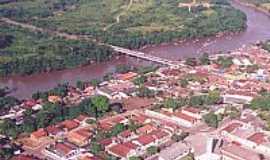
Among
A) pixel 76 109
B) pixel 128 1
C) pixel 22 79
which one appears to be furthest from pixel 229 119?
pixel 128 1

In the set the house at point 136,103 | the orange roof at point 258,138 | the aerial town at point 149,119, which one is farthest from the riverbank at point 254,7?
the orange roof at point 258,138

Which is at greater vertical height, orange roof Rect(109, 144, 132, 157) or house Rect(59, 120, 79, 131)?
house Rect(59, 120, 79, 131)

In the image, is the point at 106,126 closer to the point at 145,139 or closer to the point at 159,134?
the point at 145,139

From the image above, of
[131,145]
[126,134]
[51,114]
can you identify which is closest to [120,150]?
[131,145]

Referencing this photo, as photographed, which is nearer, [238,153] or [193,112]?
[238,153]

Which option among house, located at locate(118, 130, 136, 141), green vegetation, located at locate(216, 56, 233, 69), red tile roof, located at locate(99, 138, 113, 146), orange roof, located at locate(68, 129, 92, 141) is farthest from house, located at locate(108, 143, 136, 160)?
green vegetation, located at locate(216, 56, 233, 69)

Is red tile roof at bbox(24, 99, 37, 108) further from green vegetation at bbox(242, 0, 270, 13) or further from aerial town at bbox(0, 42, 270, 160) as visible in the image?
green vegetation at bbox(242, 0, 270, 13)
